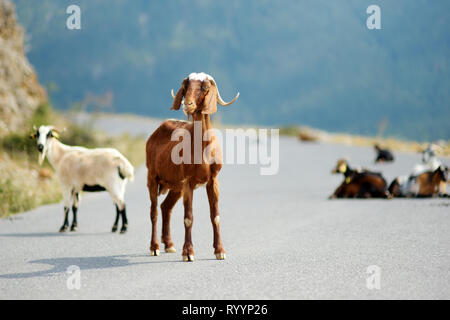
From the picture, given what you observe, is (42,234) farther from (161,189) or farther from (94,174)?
(161,189)

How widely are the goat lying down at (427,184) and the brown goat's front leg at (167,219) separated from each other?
6.79 metres

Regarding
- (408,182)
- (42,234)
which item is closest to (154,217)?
(42,234)

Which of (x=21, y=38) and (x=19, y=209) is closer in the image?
(x=19, y=209)

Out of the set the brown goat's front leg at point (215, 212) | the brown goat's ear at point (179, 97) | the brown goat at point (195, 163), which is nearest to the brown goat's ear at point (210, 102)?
the brown goat at point (195, 163)

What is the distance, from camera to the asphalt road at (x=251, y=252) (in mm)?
5793

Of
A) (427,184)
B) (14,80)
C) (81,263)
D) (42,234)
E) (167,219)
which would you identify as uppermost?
(14,80)

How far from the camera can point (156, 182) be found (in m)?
7.52

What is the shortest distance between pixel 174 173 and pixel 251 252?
4.85 ft

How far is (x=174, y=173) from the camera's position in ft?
23.3

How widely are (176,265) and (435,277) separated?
111 inches

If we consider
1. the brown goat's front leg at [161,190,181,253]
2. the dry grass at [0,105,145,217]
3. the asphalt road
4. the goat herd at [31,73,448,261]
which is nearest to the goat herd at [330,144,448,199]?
the goat herd at [31,73,448,261]

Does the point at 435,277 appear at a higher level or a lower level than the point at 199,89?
lower

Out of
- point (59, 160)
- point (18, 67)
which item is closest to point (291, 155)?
point (18, 67)

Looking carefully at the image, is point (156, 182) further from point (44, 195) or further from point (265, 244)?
point (44, 195)
